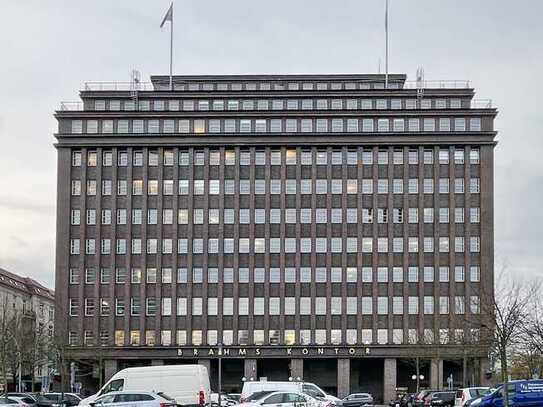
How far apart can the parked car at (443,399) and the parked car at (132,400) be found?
26.4m

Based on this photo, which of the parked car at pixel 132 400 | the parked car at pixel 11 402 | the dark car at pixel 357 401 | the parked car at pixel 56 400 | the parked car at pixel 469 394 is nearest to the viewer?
the parked car at pixel 132 400

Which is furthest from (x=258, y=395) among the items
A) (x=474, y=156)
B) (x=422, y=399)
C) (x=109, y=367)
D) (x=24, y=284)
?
(x=24, y=284)

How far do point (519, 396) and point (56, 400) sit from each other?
36595 millimetres

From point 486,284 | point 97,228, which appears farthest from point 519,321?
point 97,228

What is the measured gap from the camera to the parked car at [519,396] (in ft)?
191

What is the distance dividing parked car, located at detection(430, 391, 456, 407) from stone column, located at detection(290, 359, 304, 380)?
50139 mm

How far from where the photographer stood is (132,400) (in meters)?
53.4

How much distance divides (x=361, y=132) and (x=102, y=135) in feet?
99.0

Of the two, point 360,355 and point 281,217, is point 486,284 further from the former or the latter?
point 281,217

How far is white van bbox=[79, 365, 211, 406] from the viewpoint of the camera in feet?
207

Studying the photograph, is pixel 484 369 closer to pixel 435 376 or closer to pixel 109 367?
pixel 435 376

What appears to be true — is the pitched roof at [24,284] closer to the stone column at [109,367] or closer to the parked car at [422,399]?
the stone column at [109,367]

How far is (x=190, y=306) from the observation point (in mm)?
126250

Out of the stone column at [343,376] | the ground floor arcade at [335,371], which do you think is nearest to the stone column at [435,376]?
the ground floor arcade at [335,371]
